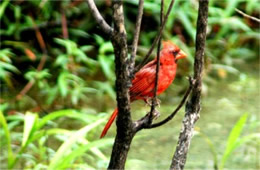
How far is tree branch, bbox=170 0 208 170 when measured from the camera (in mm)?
1771

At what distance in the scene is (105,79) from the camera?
15.0 ft

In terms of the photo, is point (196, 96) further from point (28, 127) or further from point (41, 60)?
point (41, 60)

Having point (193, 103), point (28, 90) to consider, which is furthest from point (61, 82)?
point (193, 103)

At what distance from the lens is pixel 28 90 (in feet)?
14.2

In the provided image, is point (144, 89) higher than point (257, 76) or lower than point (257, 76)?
higher

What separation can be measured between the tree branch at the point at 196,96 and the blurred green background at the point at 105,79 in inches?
60.9

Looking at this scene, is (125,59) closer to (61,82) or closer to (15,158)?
(15,158)

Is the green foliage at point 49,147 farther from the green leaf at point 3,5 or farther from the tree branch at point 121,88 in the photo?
the tree branch at point 121,88

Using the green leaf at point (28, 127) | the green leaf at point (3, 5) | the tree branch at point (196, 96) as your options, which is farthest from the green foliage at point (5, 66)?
the tree branch at point (196, 96)

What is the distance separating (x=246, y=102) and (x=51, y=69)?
4.34 feet

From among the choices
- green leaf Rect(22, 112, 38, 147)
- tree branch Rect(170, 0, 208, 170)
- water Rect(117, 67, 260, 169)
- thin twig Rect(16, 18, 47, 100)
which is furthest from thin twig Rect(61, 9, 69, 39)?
tree branch Rect(170, 0, 208, 170)

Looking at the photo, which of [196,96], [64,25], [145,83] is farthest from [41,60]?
[196,96]

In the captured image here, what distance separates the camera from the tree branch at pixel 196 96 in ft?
5.81

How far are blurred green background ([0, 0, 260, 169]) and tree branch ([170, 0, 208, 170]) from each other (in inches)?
60.9
